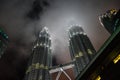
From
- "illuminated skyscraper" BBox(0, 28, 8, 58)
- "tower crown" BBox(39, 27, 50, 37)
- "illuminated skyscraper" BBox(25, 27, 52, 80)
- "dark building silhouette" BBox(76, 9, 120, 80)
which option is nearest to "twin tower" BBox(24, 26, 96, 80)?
"illuminated skyscraper" BBox(25, 27, 52, 80)

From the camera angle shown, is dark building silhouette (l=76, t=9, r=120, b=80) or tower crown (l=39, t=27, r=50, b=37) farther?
tower crown (l=39, t=27, r=50, b=37)

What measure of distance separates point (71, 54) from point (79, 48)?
244 inches

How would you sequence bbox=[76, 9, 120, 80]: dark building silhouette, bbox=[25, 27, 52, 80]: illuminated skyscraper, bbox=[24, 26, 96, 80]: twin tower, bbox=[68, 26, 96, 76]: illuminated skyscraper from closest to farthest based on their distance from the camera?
bbox=[76, 9, 120, 80]: dark building silhouette
bbox=[68, 26, 96, 76]: illuminated skyscraper
bbox=[24, 26, 96, 80]: twin tower
bbox=[25, 27, 52, 80]: illuminated skyscraper

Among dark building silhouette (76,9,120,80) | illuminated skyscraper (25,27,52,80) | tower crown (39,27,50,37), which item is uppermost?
dark building silhouette (76,9,120,80)


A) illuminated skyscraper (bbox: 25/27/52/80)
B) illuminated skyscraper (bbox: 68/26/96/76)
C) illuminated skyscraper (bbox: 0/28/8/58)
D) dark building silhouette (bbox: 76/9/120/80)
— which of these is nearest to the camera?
dark building silhouette (bbox: 76/9/120/80)

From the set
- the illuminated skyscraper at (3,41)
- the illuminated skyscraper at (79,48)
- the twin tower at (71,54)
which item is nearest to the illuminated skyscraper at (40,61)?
the twin tower at (71,54)

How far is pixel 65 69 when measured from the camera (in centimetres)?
10350

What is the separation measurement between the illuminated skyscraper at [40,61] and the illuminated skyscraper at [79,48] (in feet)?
50.2

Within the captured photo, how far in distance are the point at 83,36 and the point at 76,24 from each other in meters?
18.6

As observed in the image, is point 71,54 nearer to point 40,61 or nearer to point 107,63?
point 40,61

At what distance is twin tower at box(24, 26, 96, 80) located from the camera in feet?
291

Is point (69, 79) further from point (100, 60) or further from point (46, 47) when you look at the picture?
point (100, 60)

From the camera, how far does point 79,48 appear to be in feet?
316

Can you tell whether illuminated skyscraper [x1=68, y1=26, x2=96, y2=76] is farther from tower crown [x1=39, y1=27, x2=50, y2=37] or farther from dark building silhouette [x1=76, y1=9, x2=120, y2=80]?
dark building silhouette [x1=76, y1=9, x2=120, y2=80]
